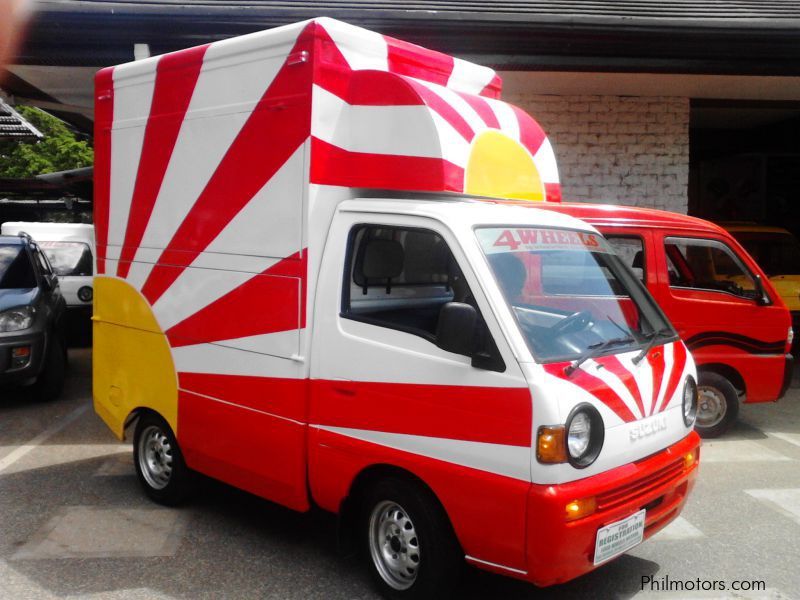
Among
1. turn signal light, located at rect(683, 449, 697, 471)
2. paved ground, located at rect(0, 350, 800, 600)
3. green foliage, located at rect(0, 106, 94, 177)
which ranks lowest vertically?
paved ground, located at rect(0, 350, 800, 600)

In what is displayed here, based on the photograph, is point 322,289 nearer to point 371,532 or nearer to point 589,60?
point 371,532

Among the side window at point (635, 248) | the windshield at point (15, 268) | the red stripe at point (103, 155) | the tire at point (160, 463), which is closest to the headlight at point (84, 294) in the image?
the windshield at point (15, 268)

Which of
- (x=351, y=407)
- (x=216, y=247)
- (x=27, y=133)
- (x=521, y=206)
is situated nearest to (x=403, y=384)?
(x=351, y=407)

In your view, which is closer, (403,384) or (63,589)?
(403,384)

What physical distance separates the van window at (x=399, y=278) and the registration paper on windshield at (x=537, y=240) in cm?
20

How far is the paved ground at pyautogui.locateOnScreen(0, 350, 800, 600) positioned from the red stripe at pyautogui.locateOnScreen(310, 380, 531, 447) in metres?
0.90

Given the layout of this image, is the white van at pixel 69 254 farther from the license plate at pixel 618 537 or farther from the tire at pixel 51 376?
the license plate at pixel 618 537

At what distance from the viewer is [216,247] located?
4.57 meters

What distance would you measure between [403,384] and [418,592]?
93 cm

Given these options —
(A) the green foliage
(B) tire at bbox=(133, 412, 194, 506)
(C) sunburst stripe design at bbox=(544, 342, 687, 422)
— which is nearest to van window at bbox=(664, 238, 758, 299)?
(C) sunburst stripe design at bbox=(544, 342, 687, 422)

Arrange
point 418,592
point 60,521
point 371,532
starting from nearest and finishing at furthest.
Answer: point 418,592 → point 371,532 → point 60,521

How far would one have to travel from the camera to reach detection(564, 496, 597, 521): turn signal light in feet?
10.5

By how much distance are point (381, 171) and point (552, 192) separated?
52.0 inches

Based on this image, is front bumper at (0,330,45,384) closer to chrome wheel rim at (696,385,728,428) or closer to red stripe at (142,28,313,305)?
red stripe at (142,28,313,305)
